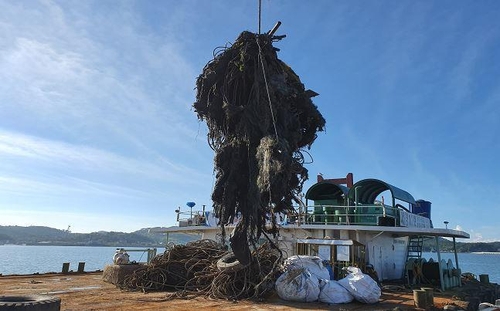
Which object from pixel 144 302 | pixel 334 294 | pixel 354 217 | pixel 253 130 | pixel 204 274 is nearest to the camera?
pixel 253 130

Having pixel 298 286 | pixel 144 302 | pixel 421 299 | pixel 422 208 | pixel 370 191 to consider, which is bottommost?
pixel 144 302

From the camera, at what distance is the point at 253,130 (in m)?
8.30

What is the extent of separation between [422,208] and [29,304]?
20232 mm

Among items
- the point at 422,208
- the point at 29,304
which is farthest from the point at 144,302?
the point at 422,208

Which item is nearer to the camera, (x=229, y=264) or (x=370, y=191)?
(x=229, y=264)

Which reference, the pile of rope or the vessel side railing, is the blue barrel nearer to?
the vessel side railing

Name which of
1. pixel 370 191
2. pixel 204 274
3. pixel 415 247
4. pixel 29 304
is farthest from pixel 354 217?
pixel 29 304

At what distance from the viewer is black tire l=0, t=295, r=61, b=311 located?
19.6 feet

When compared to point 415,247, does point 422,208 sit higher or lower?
higher

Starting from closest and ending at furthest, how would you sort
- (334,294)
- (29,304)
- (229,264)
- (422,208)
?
(29,304)
(334,294)
(229,264)
(422,208)

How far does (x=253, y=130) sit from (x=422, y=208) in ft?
54.5

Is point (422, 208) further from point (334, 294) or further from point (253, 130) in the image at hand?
point (253, 130)

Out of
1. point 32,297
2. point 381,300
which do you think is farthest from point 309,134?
point 32,297

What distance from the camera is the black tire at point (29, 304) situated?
235 inches
